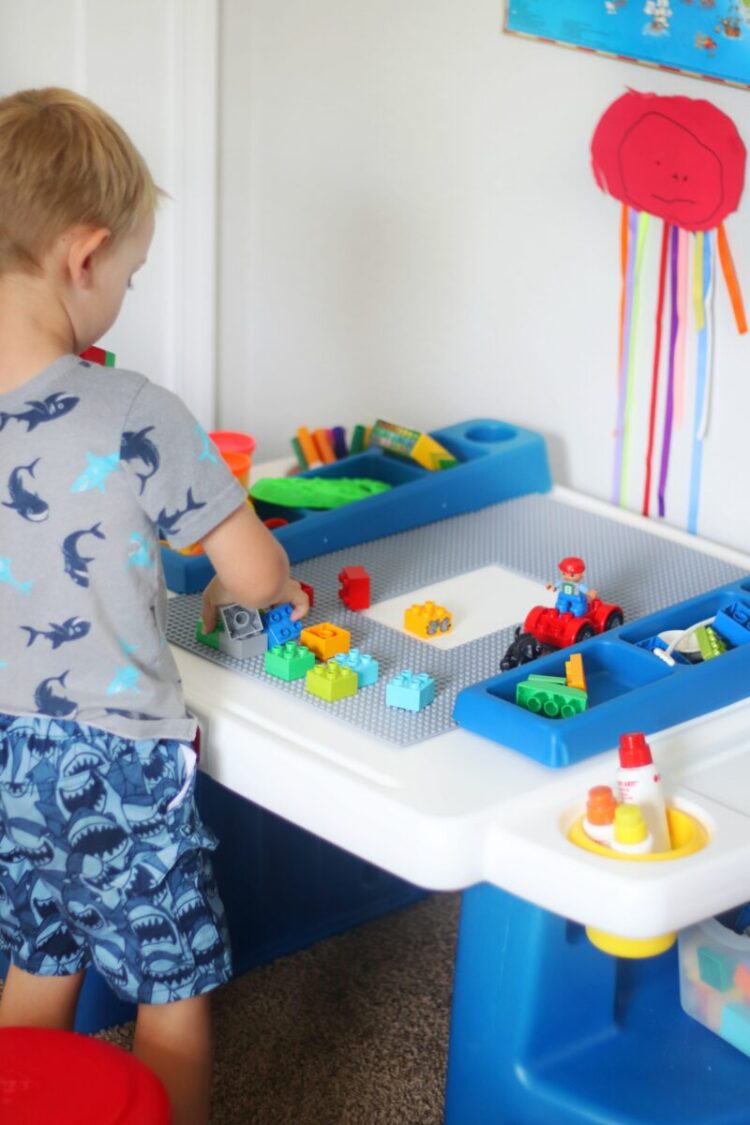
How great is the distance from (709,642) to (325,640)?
0.27 m

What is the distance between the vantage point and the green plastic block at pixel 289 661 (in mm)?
1071

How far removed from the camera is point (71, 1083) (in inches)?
34.0

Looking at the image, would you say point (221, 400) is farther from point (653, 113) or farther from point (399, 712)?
point (399, 712)

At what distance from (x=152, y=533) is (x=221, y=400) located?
0.76 metres

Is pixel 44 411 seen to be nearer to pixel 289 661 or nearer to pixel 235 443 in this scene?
pixel 289 661

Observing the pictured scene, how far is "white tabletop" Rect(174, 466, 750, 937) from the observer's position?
0.87 m

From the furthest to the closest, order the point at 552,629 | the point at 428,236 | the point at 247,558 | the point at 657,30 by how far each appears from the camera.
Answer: the point at 428,236 → the point at 657,30 → the point at 552,629 → the point at 247,558

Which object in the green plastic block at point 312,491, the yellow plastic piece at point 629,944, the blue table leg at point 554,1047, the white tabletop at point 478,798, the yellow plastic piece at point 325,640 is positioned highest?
the green plastic block at point 312,491

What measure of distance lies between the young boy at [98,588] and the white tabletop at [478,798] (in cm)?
5

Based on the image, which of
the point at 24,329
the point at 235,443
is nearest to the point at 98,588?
the point at 24,329

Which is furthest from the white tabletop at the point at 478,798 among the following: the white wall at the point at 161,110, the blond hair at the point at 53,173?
the white wall at the point at 161,110

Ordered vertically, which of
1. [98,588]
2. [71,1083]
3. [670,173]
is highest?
[670,173]

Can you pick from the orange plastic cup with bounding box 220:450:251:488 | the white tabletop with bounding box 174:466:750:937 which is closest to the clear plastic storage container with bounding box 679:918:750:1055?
the white tabletop with bounding box 174:466:750:937

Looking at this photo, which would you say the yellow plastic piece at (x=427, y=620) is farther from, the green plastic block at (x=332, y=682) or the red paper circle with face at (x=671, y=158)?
the red paper circle with face at (x=671, y=158)
